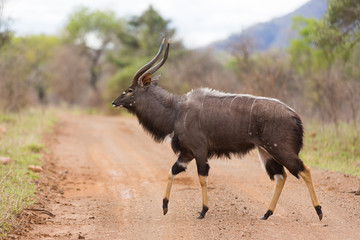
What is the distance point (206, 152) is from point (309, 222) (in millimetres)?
1721

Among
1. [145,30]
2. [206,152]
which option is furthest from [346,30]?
[145,30]

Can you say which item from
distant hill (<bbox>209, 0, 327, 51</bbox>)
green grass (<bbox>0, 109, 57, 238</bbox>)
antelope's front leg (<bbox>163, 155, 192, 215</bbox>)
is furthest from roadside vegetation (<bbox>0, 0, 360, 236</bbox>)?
antelope's front leg (<bbox>163, 155, 192, 215</bbox>)

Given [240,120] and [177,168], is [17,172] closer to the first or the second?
[177,168]

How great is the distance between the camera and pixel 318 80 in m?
15.7

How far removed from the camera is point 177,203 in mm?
7473

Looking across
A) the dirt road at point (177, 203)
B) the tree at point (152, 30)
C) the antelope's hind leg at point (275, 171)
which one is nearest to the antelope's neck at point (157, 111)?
the dirt road at point (177, 203)

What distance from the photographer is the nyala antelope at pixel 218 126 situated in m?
6.20

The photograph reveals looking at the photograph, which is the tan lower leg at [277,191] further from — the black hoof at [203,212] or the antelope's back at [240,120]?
the black hoof at [203,212]

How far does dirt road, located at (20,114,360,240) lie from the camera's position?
585 cm

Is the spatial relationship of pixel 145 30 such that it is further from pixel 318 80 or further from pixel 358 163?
pixel 358 163

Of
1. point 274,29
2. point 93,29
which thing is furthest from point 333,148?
point 93,29

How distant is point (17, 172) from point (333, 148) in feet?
27.1

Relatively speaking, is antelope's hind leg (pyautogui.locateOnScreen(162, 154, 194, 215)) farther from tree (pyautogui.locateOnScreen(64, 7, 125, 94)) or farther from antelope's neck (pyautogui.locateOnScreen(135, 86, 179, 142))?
tree (pyautogui.locateOnScreen(64, 7, 125, 94))

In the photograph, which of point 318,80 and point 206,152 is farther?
point 318,80
